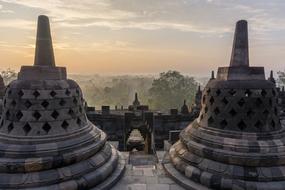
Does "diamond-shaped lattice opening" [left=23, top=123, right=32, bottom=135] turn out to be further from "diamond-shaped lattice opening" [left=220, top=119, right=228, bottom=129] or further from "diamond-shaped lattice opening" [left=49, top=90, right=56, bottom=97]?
"diamond-shaped lattice opening" [left=220, top=119, right=228, bottom=129]

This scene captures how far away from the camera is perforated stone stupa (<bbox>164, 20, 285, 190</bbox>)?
5.59 meters

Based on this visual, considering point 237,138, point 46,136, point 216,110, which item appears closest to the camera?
point 46,136

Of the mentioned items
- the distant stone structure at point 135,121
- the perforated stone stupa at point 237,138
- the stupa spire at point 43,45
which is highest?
the stupa spire at point 43,45

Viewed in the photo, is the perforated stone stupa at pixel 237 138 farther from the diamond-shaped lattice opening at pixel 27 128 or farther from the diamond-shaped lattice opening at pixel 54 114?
the diamond-shaped lattice opening at pixel 27 128

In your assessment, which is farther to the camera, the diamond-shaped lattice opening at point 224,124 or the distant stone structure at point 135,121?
the distant stone structure at point 135,121

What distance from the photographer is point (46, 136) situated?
560 centimetres

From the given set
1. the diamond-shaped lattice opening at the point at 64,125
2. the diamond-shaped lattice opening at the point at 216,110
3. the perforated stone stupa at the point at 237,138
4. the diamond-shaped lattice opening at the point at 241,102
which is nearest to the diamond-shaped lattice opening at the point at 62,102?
the diamond-shaped lattice opening at the point at 64,125

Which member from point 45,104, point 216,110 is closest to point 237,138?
point 216,110

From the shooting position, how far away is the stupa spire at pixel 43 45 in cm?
600

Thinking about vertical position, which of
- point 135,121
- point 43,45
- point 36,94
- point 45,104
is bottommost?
point 135,121

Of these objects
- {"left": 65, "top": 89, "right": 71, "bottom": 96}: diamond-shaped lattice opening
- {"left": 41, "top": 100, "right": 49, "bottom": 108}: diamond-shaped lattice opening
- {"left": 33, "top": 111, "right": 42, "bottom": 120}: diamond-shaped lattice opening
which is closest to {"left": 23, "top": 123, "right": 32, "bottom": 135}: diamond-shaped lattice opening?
{"left": 33, "top": 111, "right": 42, "bottom": 120}: diamond-shaped lattice opening

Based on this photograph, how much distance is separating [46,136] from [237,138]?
4.86m

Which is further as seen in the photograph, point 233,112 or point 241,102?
point 233,112

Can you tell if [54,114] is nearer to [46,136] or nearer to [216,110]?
[46,136]
